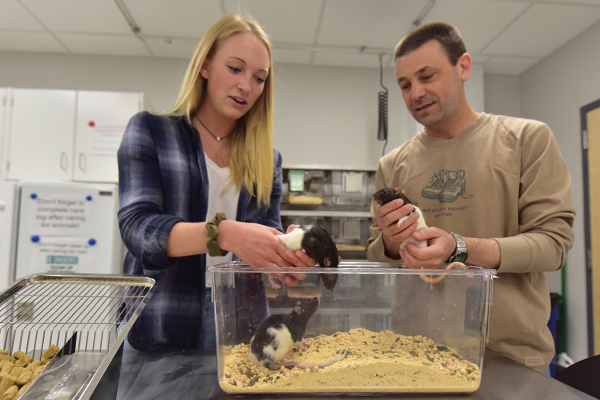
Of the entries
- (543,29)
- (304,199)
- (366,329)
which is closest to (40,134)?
(304,199)

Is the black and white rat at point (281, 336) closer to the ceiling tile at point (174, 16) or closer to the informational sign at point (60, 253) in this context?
the informational sign at point (60, 253)

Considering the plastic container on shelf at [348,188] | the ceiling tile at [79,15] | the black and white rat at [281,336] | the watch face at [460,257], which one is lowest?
the black and white rat at [281,336]

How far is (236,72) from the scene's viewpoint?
3.92 ft

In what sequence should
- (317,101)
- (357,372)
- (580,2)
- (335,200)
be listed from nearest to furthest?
(357,372) < (580,2) < (335,200) < (317,101)

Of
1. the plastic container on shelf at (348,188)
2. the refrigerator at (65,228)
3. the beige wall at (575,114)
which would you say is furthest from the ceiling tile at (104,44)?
the beige wall at (575,114)

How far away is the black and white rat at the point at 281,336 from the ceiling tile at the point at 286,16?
2.50 metres

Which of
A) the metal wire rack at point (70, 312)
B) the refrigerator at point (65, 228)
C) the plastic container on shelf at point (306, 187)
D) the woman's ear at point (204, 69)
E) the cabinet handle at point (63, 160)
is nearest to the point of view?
the metal wire rack at point (70, 312)

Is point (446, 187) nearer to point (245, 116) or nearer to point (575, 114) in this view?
point (245, 116)

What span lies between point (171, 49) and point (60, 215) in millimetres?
1890

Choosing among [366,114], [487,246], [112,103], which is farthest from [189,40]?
[487,246]

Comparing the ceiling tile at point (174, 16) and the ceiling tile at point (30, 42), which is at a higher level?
the ceiling tile at point (30, 42)

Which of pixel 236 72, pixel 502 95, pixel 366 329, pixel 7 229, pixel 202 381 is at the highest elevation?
pixel 502 95

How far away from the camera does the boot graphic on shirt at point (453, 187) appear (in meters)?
1.34

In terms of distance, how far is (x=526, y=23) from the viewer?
9.95ft
